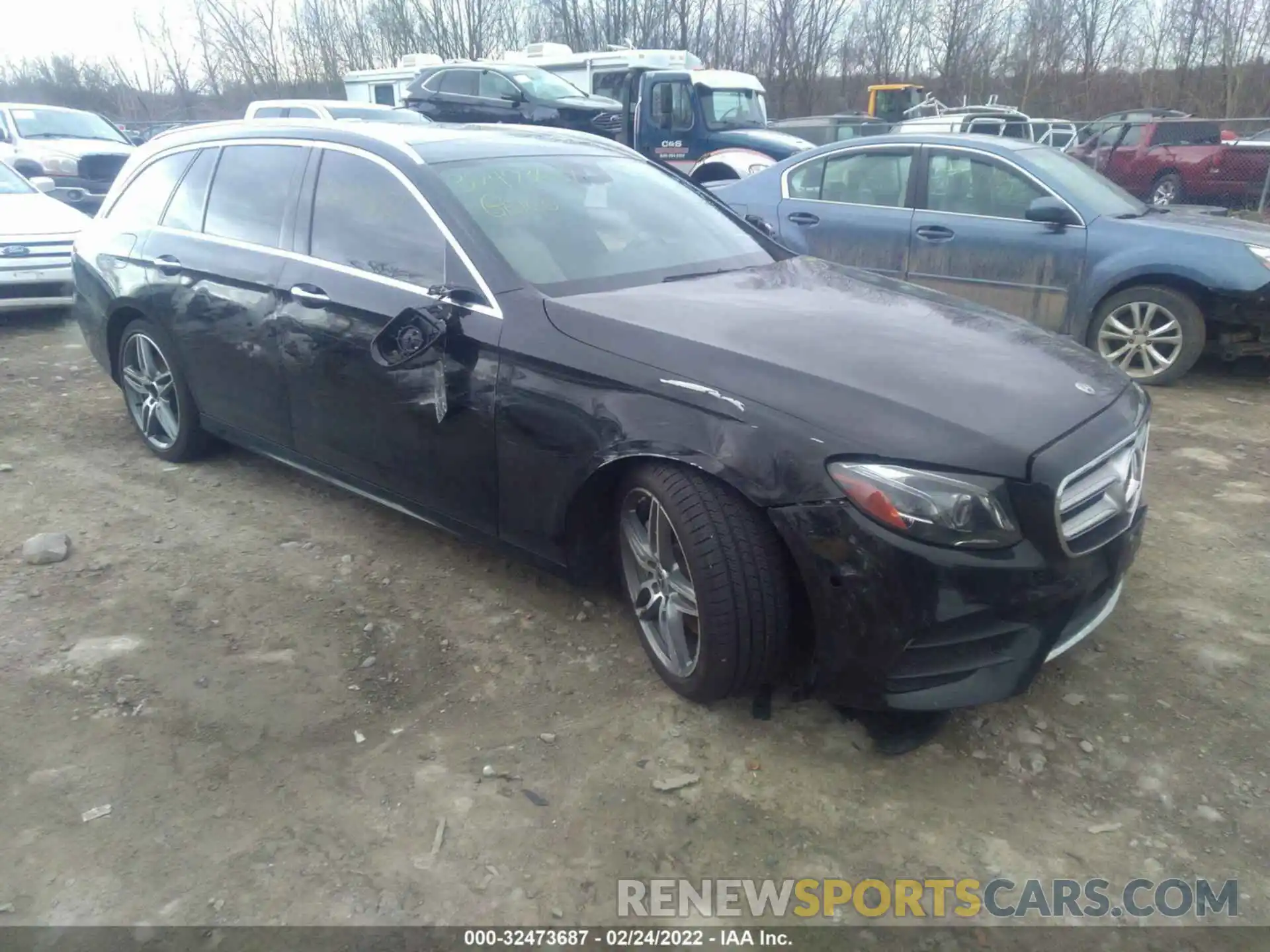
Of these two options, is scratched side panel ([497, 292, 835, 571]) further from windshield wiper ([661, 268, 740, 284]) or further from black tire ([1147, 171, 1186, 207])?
black tire ([1147, 171, 1186, 207])

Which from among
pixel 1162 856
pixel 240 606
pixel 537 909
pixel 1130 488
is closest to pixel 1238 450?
pixel 1130 488

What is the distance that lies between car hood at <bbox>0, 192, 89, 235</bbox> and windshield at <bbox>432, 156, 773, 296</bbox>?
19.2 feet

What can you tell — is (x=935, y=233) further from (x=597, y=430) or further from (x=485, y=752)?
(x=485, y=752)

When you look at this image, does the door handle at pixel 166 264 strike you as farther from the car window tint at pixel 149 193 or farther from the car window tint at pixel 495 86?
the car window tint at pixel 495 86

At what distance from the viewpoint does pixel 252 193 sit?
426 centimetres

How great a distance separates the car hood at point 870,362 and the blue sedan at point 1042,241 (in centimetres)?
269

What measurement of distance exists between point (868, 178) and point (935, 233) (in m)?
0.73

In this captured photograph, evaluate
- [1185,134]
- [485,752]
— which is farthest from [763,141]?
[485,752]

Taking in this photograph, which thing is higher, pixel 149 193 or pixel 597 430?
pixel 149 193

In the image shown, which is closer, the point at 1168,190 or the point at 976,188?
the point at 976,188

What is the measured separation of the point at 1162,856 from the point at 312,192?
12.0ft

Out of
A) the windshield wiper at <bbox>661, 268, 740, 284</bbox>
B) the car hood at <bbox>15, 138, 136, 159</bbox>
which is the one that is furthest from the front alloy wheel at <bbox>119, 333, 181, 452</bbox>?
the car hood at <bbox>15, 138, 136, 159</bbox>

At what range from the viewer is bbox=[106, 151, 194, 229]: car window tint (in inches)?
187

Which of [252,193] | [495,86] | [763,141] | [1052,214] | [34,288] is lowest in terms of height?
[34,288]
